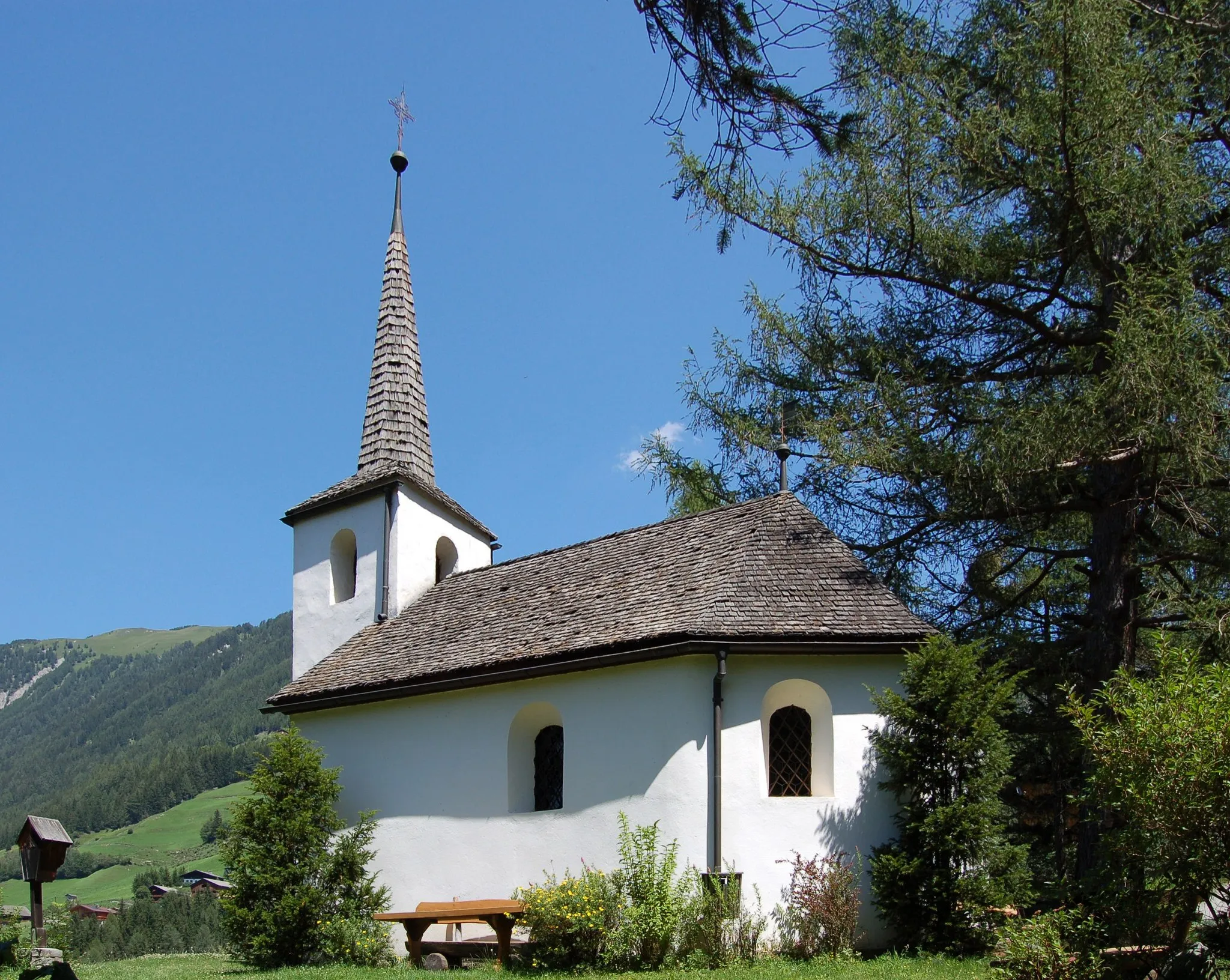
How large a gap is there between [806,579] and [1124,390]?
14.7 feet

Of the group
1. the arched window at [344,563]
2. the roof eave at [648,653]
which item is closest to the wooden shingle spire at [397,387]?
the arched window at [344,563]

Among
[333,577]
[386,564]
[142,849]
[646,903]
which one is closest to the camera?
[646,903]

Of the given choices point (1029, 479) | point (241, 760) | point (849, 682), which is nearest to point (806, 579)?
point (849, 682)

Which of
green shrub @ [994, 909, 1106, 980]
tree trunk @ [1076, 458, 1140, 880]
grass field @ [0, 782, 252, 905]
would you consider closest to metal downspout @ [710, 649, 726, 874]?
green shrub @ [994, 909, 1106, 980]

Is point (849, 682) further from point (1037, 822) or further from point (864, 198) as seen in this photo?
point (1037, 822)

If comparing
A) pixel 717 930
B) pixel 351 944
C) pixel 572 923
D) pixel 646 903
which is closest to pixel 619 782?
pixel 646 903

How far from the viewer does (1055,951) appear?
874 centimetres

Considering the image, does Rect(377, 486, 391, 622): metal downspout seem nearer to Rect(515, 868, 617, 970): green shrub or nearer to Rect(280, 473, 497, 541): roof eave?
Rect(280, 473, 497, 541): roof eave

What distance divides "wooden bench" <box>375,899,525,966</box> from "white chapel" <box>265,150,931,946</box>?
4.57 ft

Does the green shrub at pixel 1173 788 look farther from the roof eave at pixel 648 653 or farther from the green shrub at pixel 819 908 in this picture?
the roof eave at pixel 648 653

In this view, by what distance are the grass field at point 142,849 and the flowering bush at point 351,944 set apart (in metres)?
67.4

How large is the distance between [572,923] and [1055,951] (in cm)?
538

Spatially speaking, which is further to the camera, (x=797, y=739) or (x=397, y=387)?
(x=397, y=387)

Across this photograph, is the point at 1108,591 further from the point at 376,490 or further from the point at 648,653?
the point at 376,490
